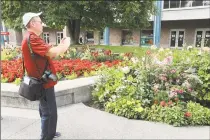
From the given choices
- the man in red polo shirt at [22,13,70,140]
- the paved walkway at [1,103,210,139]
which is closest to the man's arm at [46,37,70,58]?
the man in red polo shirt at [22,13,70,140]

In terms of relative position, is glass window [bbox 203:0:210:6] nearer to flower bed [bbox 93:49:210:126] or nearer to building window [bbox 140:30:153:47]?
building window [bbox 140:30:153:47]

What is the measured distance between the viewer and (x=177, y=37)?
88.3ft

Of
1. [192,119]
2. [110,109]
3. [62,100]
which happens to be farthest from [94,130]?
[192,119]

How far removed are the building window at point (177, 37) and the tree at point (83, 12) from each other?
561 inches

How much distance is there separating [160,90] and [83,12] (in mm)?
8205

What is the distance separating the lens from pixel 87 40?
33594mm

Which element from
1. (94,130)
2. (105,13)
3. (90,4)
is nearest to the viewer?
(94,130)

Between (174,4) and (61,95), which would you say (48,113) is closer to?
(61,95)

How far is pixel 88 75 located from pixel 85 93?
2.91 ft

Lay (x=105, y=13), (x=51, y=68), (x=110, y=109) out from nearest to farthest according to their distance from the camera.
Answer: (x=51, y=68) → (x=110, y=109) → (x=105, y=13)

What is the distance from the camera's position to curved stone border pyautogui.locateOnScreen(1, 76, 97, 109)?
4.47 metres

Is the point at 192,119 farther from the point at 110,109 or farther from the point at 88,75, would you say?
the point at 88,75

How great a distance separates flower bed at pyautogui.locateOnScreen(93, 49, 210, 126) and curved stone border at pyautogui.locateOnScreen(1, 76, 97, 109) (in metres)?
0.24

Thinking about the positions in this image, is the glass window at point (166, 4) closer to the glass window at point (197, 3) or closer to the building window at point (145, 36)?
the glass window at point (197, 3)
